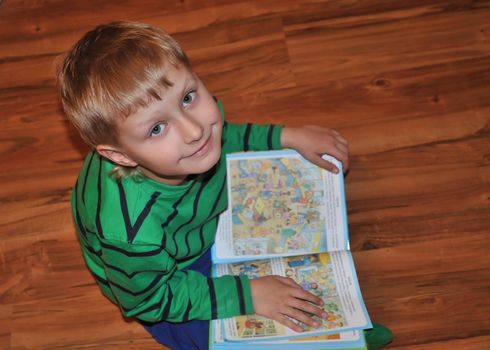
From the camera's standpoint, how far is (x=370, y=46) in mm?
1392

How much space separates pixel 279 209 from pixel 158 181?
0.32 metres

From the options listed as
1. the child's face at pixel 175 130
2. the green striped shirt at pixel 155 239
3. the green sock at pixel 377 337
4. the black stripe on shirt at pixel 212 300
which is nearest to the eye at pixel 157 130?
the child's face at pixel 175 130

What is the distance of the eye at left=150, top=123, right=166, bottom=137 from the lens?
2.44 ft

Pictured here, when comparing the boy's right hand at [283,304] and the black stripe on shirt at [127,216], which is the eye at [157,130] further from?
the boy's right hand at [283,304]

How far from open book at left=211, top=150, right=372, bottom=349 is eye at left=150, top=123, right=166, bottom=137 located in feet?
1.27

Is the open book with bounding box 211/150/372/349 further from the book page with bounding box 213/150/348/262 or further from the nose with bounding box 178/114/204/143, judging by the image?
the nose with bounding box 178/114/204/143

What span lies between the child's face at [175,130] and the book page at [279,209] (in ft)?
1.04

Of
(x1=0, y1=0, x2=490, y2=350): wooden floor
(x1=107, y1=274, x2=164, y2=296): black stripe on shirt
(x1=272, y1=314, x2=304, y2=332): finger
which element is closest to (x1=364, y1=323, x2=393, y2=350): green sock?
(x1=0, y1=0, x2=490, y2=350): wooden floor

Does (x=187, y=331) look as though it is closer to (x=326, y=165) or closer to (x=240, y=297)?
(x=240, y=297)

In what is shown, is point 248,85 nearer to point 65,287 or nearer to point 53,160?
point 53,160

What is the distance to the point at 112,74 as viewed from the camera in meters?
0.72

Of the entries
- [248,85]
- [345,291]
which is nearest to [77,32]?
[248,85]

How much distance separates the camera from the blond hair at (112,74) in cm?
72

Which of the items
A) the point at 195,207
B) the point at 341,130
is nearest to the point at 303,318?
the point at 195,207
